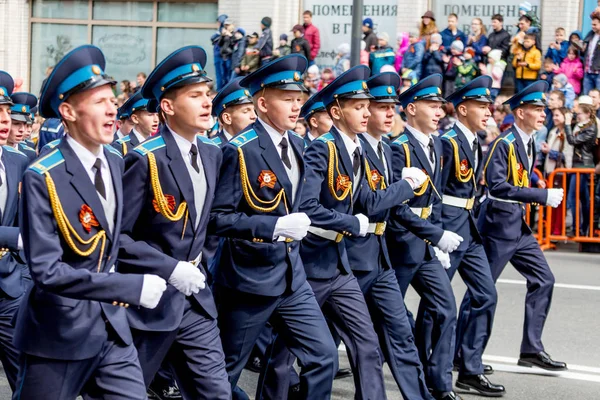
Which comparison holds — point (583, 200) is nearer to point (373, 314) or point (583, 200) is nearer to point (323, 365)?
point (373, 314)

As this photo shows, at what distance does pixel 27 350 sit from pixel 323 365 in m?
1.87

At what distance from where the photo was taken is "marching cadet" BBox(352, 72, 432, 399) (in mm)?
6797

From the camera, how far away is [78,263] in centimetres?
453

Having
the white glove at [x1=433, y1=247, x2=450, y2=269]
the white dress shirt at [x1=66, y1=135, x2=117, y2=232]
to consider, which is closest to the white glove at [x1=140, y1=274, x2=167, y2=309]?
the white dress shirt at [x1=66, y1=135, x2=117, y2=232]

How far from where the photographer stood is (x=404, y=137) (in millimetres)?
7512

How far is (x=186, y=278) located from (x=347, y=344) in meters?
1.79

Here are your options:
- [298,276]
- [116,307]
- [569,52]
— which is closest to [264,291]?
[298,276]

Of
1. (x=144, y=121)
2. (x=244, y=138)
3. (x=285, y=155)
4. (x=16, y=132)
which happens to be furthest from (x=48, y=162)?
(x=144, y=121)

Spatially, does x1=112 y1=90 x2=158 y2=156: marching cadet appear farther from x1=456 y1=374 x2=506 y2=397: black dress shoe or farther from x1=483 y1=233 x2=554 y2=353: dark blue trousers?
x1=456 y1=374 x2=506 y2=397: black dress shoe

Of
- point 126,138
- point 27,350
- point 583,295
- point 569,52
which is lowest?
point 583,295

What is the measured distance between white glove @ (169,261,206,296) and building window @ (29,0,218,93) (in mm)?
21266

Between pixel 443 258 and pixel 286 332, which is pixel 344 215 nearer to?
pixel 286 332

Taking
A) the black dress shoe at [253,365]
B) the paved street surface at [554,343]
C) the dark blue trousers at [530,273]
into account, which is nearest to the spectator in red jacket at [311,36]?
the paved street surface at [554,343]

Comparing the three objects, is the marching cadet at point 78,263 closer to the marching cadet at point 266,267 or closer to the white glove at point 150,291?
the white glove at point 150,291
